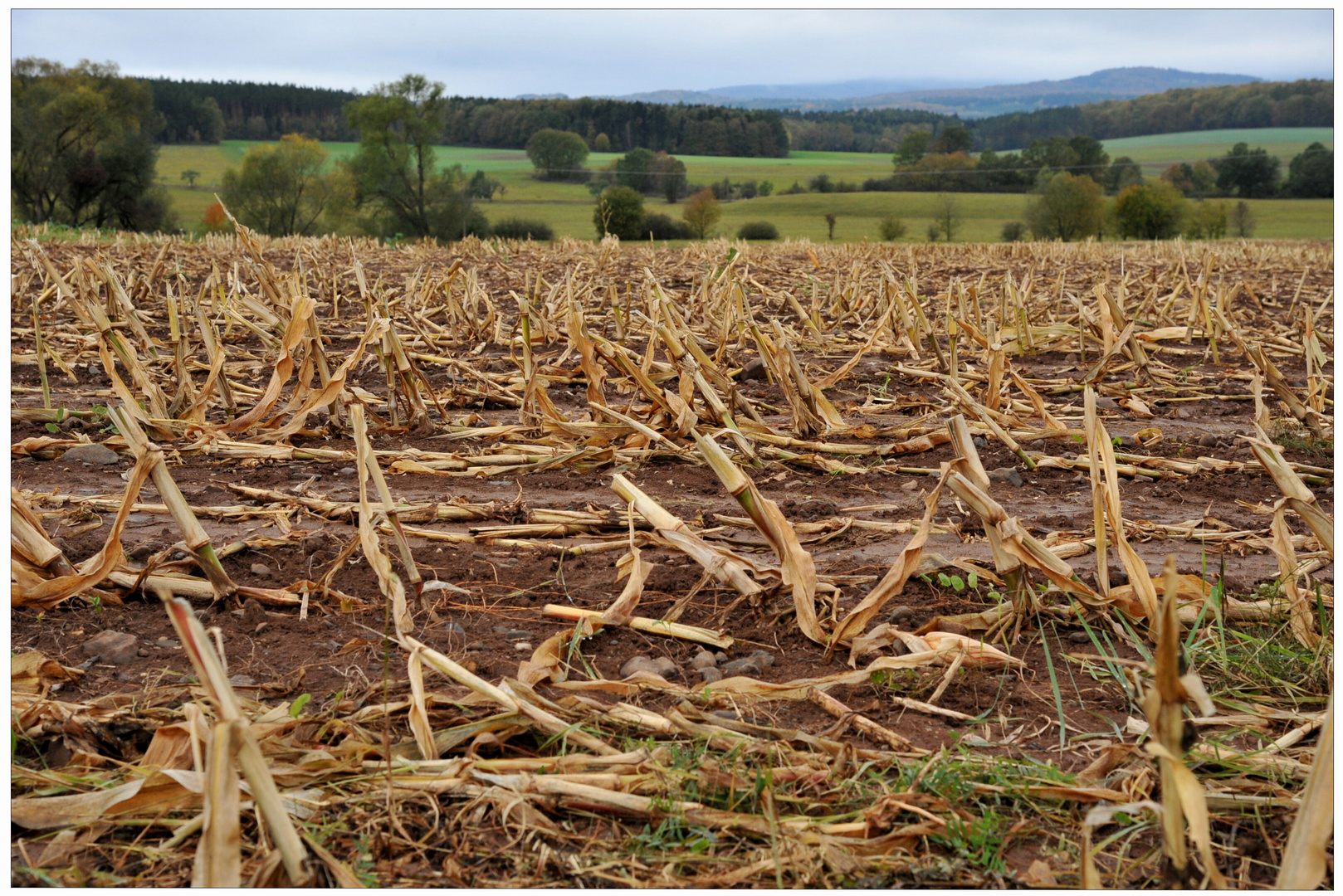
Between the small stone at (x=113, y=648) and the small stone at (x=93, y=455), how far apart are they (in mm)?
2348

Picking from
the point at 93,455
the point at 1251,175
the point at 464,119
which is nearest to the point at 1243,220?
the point at 1251,175

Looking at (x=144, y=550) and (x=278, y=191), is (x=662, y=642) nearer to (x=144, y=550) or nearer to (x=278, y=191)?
(x=144, y=550)

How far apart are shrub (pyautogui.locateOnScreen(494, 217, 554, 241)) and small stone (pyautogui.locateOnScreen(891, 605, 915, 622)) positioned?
169 feet

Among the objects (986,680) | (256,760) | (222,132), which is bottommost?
(986,680)

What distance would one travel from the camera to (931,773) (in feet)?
6.55

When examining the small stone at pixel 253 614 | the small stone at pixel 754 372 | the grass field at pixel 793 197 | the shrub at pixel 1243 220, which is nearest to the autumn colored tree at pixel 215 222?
the grass field at pixel 793 197

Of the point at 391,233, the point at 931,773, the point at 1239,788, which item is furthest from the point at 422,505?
the point at 391,233

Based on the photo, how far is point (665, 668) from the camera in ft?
8.24

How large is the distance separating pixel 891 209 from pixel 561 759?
258 ft

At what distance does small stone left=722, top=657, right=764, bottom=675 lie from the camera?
8.27 ft

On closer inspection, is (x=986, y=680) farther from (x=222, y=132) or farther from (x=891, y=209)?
(x=222, y=132)

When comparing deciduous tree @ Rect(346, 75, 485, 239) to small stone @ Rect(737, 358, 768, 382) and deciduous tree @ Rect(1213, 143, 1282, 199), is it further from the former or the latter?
deciduous tree @ Rect(1213, 143, 1282, 199)

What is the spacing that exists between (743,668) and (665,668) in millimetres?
205

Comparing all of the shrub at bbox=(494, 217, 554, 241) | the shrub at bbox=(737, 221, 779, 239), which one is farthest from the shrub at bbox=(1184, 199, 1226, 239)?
the shrub at bbox=(494, 217, 554, 241)
